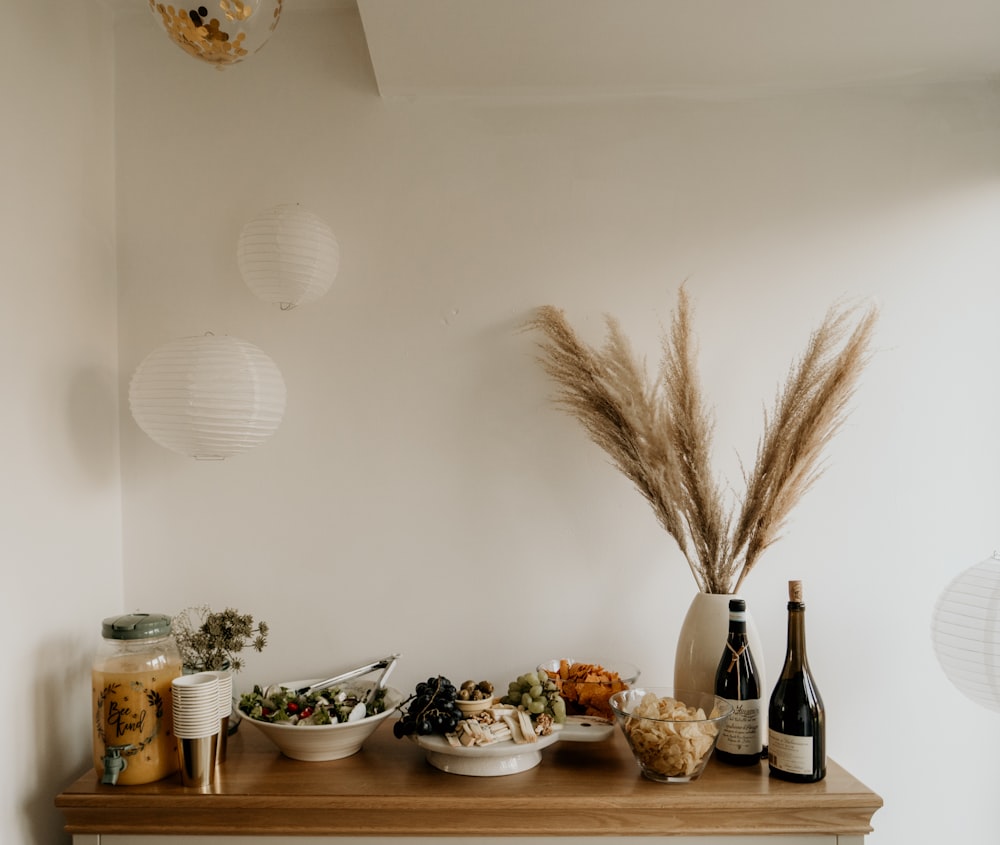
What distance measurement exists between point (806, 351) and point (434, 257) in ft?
2.82

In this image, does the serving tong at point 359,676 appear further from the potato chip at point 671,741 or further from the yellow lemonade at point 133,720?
the potato chip at point 671,741

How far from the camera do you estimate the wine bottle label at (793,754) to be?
1.47 metres

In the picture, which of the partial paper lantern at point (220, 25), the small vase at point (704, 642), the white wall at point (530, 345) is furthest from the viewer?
the white wall at point (530, 345)

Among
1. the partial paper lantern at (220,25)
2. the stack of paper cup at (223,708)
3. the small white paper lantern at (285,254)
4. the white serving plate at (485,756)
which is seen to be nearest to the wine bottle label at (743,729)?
the white serving plate at (485,756)

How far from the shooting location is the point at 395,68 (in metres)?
1.79

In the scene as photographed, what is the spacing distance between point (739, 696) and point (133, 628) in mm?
1138

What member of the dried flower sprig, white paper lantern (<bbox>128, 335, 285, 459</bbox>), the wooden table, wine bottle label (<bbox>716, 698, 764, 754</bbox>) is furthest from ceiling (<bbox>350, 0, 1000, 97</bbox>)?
the wooden table

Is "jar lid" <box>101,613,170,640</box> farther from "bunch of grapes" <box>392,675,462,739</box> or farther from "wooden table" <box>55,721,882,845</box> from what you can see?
"bunch of grapes" <box>392,675,462,739</box>

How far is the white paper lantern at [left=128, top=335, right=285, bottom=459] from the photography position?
5.20ft

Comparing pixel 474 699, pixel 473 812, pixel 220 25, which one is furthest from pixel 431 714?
pixel 220 25

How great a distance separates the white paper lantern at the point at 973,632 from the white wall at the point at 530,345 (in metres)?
0.22

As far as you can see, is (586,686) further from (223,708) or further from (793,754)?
(223,708)

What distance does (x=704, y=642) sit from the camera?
165 centimetres

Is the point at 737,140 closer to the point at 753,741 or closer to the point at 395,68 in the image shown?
the point at 395,68
